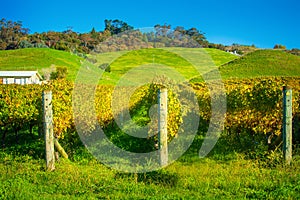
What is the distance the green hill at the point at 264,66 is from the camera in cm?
3796

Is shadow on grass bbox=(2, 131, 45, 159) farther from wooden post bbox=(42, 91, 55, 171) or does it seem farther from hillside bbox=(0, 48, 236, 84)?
hillside bbox=(0, 48, 236, 84)

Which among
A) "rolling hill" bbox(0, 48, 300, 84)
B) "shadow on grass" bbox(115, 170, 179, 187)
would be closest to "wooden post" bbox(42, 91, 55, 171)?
"shadow on grass" bbox(115, 170, 179, 187)

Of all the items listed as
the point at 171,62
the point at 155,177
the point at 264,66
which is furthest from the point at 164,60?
the point at 155,177

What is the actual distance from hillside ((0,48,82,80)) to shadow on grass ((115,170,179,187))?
51.6 m

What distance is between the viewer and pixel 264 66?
4100 cm

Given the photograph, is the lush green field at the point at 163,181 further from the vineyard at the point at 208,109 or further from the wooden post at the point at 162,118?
the vineyard at the point at 208,109

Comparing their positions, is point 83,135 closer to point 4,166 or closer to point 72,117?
point 72,117

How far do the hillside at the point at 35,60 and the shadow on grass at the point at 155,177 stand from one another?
2033 inches

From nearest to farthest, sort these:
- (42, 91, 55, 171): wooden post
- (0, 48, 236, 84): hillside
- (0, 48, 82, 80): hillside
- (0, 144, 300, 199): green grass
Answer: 1. (0, 144, 300, 199): green grass
2. (42, 91, 55, 171): wooden post
3. (0, 48, 236, 84): hillside
4. (0, 48, 82, 80): hillside

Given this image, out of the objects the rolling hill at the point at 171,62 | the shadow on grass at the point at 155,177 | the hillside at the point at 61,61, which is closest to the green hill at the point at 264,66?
the rolling hill at the point at 171,62

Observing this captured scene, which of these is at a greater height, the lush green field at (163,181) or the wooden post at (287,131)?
the wooden post at (287,131)

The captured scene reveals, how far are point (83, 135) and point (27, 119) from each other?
2.06m

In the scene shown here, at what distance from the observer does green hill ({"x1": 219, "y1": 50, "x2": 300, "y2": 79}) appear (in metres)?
38.0

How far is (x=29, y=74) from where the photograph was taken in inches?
1806
